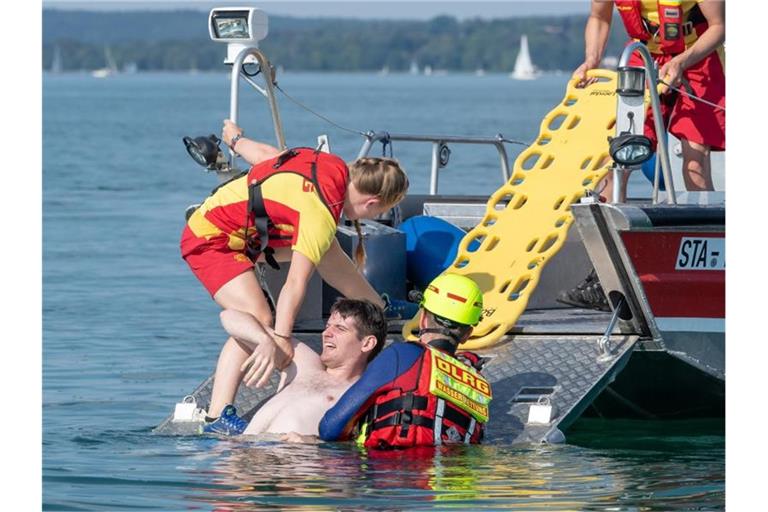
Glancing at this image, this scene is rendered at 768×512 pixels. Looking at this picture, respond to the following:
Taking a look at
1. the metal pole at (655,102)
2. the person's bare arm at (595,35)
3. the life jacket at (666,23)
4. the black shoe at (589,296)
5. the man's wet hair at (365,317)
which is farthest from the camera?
the person's bare arm at (595,35)

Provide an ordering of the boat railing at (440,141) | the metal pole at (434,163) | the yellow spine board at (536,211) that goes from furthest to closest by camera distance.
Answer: the metal pole at (434,163), the boat railing at (440,141), the yellow spine board at (536,211)

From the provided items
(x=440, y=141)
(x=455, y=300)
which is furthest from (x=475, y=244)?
(x=440, y=141)

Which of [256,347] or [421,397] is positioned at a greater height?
[256,347]

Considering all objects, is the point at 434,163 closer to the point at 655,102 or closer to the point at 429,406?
the point at 655,102

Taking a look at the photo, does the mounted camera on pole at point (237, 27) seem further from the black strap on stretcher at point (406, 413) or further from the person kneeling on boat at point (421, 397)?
the black strap on stretcher at point (406, 413)

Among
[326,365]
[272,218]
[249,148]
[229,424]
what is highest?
[249,148]

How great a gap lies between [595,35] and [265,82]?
185cm

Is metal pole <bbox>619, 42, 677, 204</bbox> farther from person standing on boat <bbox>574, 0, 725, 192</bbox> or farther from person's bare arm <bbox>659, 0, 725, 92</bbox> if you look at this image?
person standing on boat <bbox>574, 0, 725, 192</bbox>

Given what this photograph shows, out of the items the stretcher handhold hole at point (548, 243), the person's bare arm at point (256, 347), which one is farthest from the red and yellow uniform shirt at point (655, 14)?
the person's bare arm at point (256, 347)

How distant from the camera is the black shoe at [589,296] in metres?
9.27

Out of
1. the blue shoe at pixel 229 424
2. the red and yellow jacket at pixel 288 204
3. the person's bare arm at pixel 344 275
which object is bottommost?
the blue shoe at pixel 229 424

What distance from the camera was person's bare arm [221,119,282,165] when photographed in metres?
8.07

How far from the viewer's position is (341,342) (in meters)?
7.78

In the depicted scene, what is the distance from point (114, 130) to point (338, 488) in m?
52.4
